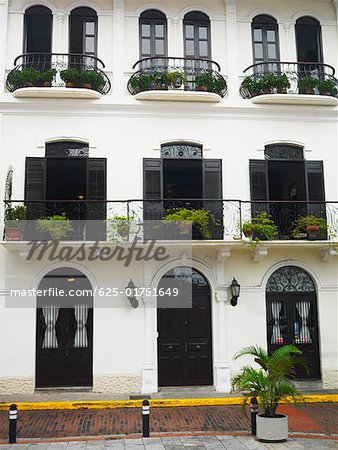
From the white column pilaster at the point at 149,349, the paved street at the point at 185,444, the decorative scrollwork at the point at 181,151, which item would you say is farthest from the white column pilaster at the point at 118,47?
the paved street at the point at 185,444

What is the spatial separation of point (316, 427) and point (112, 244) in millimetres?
6593

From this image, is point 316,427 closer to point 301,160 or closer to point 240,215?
point 240,215

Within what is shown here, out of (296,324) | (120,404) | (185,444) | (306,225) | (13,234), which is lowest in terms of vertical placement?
(185,444)

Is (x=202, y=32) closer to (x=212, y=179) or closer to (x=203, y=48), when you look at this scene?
(x=203, y=48)

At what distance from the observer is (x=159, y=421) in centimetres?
1174

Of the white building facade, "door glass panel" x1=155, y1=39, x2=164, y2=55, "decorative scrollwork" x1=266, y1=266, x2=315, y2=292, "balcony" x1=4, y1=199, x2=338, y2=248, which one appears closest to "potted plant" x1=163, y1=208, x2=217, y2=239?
"balcony" x1=4, y1=199, x2=338, y2=248

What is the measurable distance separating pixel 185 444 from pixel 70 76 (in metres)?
10.1

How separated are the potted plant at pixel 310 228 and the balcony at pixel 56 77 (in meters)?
6.75

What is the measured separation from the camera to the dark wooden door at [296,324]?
14.6m

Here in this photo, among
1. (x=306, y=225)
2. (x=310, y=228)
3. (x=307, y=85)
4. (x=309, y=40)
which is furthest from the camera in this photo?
(x=309, y=40)

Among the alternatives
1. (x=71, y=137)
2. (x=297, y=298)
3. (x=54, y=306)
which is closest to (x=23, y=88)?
(x=71, y=137)

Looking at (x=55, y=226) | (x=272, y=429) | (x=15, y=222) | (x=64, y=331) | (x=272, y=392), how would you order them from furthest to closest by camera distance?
(x=64, y=331)
(x=15, y=222)
(x=55, y=226)
(x=272, y=392)
(x=272, y=429)

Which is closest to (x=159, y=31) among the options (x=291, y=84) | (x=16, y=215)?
(x=291, y=84)

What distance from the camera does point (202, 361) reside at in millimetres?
14305
